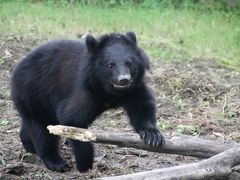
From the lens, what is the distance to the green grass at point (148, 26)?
11.9m

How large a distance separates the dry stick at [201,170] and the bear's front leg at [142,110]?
1.02 meters

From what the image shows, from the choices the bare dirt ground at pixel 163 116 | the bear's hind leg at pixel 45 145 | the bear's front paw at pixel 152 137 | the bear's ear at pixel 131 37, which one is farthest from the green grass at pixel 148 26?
the bear's front paw at pixel 152 137

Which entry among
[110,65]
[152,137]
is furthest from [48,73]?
[152,137]

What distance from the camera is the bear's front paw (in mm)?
5332

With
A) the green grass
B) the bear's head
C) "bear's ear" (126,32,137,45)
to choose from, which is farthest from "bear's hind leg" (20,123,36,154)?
the green grass

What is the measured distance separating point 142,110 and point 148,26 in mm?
7555

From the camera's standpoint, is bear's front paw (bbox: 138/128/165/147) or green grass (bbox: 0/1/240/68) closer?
bear's front paw (bbox: 138/128/165/147)

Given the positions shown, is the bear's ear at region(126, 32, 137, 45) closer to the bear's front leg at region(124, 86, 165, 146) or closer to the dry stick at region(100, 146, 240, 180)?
the bear's front leg at region(124, 86, 165, 146)

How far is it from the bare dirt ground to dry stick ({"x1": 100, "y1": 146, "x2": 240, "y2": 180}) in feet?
2.43

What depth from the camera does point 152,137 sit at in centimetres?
548

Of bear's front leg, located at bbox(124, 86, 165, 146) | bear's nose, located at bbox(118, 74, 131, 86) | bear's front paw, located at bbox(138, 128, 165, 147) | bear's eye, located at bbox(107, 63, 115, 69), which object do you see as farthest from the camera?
bear's eye, located at bbox(107, 63, 115, 69)

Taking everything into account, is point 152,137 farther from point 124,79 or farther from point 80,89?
point 80,89

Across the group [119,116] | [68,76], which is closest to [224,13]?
[119,116]

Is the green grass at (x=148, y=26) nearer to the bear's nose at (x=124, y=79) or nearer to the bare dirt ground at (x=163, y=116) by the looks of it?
the bare dirt ground at (x=163, y=116)
